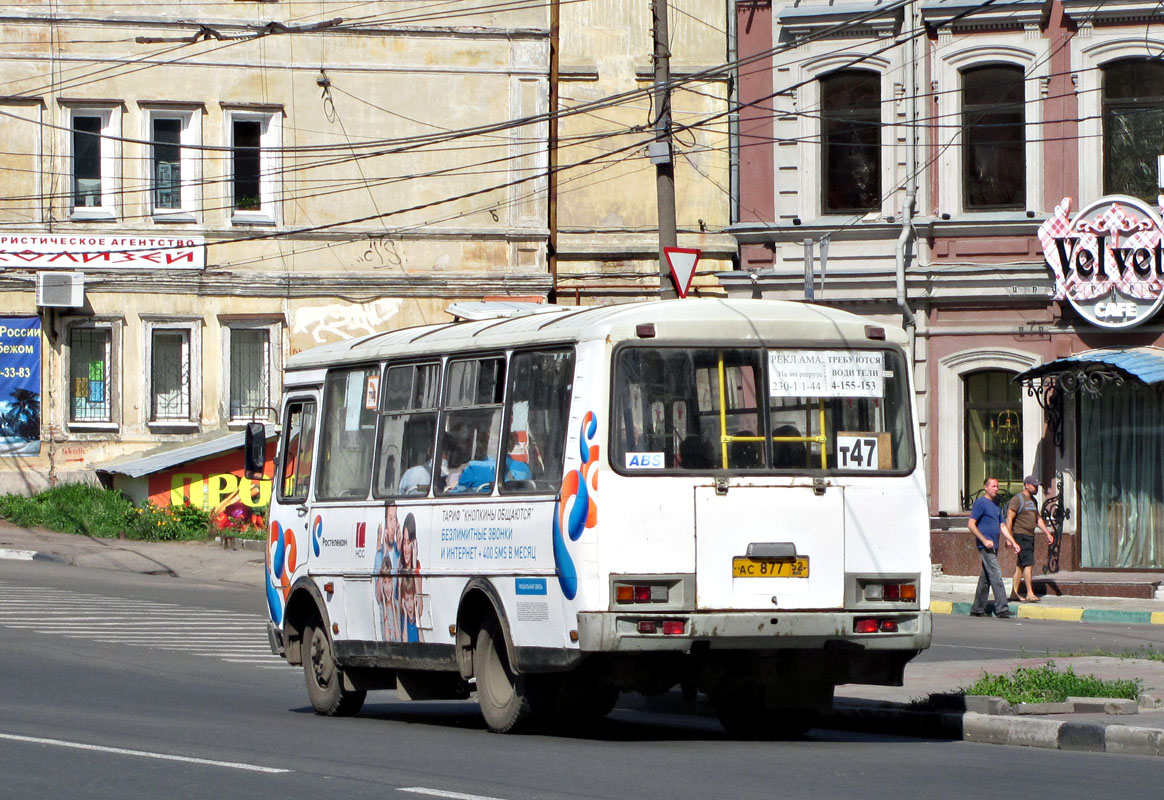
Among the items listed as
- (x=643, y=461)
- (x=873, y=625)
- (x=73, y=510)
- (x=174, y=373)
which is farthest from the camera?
(x=174, y=373)

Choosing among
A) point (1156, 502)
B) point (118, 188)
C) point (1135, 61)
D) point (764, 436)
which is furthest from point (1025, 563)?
point (118, 188)

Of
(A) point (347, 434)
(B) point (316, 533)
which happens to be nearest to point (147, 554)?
(B) point (316, 533)

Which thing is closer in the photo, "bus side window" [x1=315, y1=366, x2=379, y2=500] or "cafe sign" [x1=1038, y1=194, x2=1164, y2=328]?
"bus side window" [x1=315, y1=366, x2=379, y2=500]

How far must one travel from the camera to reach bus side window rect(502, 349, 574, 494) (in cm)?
1226

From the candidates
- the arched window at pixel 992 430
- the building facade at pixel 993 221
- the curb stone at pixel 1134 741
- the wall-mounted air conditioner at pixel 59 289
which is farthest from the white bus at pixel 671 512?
the wall-mounted air conditioner at pixel 59 289

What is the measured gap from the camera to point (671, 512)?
38.7 ft

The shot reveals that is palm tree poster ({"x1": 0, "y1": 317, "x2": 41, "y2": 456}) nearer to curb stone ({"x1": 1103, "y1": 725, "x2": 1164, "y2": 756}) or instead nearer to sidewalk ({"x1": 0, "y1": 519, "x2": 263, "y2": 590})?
sidewalk ({"x1": 0, "y1": 519, "x2": 263, "y2": 590})

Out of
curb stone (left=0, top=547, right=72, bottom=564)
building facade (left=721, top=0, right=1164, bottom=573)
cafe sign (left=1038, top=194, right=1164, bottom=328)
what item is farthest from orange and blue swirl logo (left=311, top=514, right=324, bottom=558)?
curb stone (left=0, top=547, right=72, bottom=564)

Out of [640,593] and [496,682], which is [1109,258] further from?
[640,593]

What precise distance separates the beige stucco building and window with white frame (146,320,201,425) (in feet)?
0.13

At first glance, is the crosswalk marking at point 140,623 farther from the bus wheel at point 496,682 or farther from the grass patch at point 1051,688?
the grass patch at point 1051,688

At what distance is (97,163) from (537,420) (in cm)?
2499

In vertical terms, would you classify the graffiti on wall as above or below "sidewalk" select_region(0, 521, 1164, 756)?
above

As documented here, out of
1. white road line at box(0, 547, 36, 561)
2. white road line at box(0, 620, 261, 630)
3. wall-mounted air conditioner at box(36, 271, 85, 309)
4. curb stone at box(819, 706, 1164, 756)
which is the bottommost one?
white road line at box(0, 620, 261, 630)
